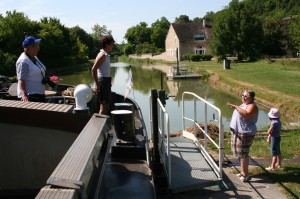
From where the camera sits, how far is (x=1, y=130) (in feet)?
12.6

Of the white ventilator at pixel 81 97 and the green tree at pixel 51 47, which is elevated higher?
the green tree at pixel 51 47

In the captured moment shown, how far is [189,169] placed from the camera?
5.56 meters

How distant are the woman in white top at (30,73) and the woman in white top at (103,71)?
2.85 ft

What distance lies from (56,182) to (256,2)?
102 m

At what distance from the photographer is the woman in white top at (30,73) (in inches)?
190

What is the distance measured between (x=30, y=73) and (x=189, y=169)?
8.75 ft

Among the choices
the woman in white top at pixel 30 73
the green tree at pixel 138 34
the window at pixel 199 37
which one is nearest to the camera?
the woman in white top at pixel 30 73

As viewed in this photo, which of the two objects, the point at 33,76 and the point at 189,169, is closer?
the point at 33,76

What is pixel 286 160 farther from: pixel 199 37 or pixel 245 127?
pixel 199 37

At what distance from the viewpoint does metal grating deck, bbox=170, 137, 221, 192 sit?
5.07 m

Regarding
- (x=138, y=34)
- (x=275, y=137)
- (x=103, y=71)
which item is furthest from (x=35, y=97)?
(x=138, y=34)

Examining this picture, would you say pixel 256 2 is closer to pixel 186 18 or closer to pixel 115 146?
pixel 186 18

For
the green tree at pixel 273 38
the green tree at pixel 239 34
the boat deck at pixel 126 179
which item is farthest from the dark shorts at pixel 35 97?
the green tree at pixel 273 38

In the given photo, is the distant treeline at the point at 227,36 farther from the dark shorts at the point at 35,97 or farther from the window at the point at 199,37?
the dark shorts at the point at 35,97
